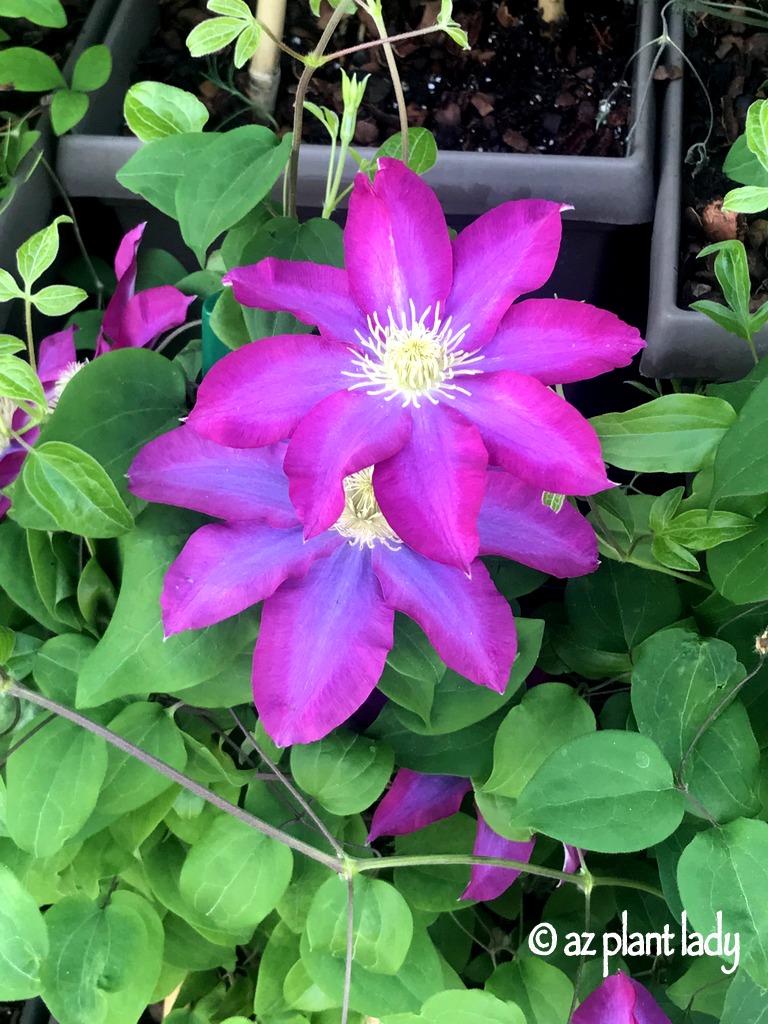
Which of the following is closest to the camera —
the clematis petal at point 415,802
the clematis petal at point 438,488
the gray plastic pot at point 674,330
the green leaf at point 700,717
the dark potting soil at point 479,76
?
the clematis petal at point 438,488

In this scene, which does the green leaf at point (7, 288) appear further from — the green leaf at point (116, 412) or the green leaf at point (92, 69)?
the green leaf at point (92, 69)

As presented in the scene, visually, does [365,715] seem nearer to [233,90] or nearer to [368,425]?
[368,425]

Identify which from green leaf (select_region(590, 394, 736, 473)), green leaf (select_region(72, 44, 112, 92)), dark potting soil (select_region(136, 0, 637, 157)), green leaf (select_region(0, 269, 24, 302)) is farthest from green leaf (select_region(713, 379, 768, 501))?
green leaf (select_region(72, 44, 112, 92))

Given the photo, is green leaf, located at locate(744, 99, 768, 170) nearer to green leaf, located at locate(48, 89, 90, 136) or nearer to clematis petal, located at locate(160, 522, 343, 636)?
clematis petal, located at locate(160, 522, 343, 636)

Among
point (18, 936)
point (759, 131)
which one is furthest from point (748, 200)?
point (18, 936)

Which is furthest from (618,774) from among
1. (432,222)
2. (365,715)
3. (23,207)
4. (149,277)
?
(23,207)

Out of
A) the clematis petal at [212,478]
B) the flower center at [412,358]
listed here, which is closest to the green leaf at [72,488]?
the clematis petal at [212,478]

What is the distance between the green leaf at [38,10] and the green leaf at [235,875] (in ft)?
1.99

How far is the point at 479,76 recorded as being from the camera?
0.83 meters

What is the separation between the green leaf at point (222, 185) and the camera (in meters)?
0.39

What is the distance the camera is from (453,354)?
1.20 ft

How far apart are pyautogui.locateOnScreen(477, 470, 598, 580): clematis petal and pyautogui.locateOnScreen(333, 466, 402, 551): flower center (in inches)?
1.8

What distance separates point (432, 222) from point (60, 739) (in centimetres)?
32

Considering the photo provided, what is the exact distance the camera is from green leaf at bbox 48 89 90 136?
706 millimetres
